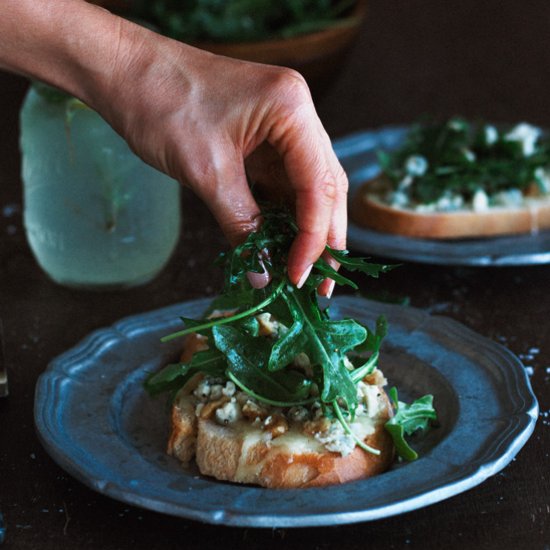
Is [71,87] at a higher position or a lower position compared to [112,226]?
higher

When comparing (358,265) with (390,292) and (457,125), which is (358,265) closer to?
(390,292)

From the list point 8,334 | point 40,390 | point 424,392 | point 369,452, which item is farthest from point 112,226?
point 369,452

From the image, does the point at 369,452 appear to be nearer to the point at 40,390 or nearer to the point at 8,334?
the point at 40,390

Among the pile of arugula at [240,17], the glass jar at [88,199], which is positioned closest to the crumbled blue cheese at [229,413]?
the glass jar at [88,199]

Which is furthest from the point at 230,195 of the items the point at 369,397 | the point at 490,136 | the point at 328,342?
the point at 490,136

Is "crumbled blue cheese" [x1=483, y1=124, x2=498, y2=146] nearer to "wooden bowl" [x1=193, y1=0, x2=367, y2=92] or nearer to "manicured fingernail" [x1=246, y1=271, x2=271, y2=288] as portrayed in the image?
"wooden bowl" [x1=193, y1=0, x2=367, y2=92]

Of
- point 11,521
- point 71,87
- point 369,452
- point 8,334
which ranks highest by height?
point 71,87

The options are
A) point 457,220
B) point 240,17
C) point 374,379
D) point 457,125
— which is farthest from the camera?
point 240,17
